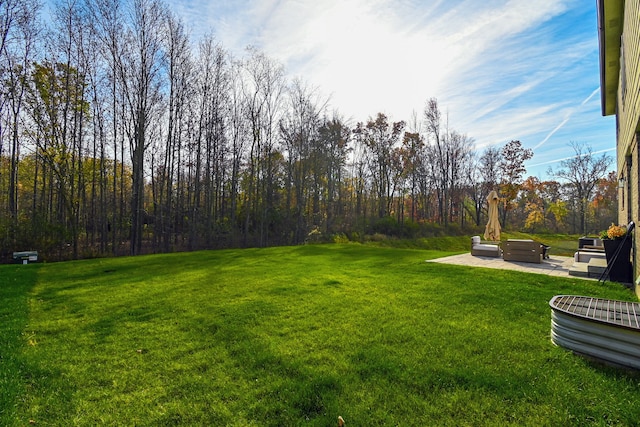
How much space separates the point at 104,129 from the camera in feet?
47.3

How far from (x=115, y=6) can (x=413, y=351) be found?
732 inches

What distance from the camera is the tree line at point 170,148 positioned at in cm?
1227

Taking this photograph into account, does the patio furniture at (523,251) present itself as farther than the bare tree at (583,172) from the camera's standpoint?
No

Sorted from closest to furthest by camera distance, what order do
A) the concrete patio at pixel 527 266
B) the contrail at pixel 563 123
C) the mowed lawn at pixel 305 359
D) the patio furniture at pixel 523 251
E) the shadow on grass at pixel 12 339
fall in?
the mowed lawn at pixel 305 359, the shadow on grass at pixel 12 339, the concrete patio at pixel 527 266, the patio furniture at pixel 523 251, the contrail at pixel 563 123

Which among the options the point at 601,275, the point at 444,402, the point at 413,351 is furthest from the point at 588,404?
the point at 601,275

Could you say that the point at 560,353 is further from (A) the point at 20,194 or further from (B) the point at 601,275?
(A) the point at 20,194

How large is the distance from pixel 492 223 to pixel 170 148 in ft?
52.4

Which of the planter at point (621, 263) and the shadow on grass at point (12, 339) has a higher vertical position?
the planter at point (621, 263)

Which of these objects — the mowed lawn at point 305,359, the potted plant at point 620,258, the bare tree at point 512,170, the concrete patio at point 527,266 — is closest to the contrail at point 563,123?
the bare tree at point 512,170

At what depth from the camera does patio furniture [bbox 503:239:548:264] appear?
302 inches

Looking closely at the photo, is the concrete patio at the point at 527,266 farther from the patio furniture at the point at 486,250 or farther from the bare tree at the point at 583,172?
the bare tree at the point at 583,172

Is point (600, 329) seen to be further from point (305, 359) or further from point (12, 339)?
point (12, 339)

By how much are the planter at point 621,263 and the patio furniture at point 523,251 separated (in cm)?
210

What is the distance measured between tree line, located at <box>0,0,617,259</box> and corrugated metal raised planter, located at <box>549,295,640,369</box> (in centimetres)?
1504
